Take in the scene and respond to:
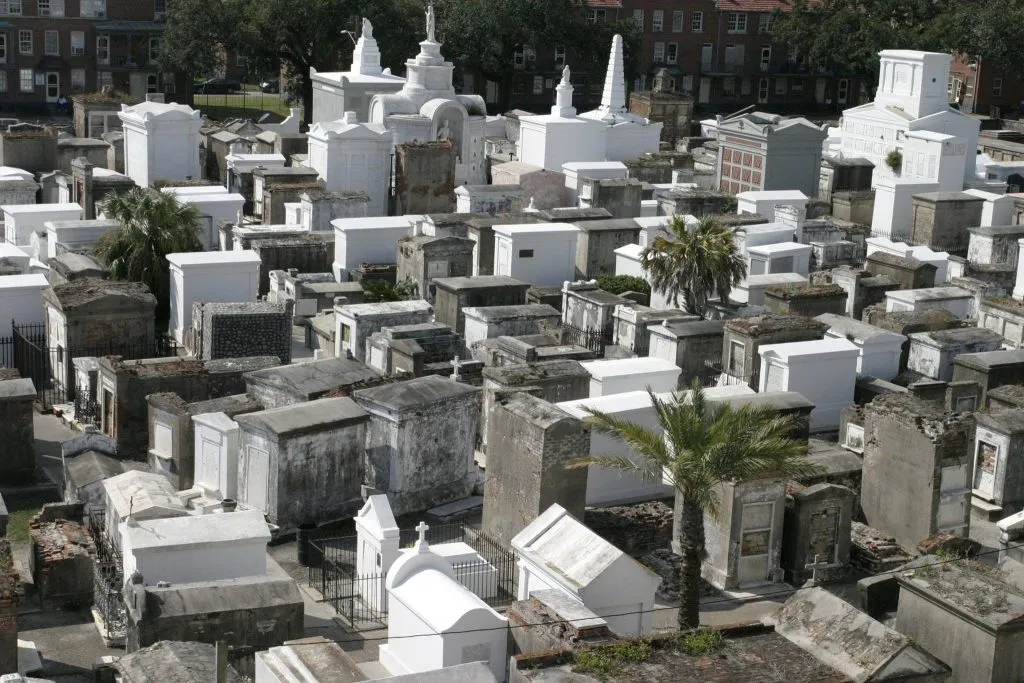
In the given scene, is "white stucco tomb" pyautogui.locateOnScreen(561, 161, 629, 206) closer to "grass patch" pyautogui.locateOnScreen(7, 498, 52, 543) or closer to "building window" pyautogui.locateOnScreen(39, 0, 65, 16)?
"grass patch" pyautogui.locateOnScreen(7, 498, 52, 543)

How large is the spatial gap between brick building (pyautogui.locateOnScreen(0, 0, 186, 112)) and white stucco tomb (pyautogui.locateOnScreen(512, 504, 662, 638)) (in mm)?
57684

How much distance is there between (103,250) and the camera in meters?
39.6

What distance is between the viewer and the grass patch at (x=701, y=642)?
18.9 metres

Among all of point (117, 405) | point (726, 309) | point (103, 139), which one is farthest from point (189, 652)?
point (103, 139)

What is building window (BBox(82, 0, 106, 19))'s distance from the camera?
76938mm

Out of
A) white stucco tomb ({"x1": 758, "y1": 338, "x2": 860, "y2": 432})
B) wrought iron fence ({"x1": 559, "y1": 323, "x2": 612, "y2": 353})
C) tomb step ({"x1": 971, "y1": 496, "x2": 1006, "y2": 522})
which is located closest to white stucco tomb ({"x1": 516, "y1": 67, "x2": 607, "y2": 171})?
wrought iron fence ({"x1": 559, "y1": 323, "x2": 612, "y2": 353})

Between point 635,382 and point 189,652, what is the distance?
14934mm

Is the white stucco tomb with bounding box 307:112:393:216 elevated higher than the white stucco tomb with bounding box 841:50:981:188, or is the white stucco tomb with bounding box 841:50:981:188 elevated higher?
the white stucco tomb with bounding box 841:50:981:188

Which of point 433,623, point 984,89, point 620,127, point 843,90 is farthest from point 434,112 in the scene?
point 984,89

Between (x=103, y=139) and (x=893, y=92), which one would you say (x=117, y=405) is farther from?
(x=893, y=92)

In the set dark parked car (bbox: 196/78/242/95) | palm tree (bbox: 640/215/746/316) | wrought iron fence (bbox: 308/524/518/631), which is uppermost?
dark parked car (bbox: 196/78/242/95)

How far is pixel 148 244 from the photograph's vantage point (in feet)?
128

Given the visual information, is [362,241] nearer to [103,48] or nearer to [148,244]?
[148,244]

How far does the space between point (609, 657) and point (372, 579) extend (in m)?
7.11
